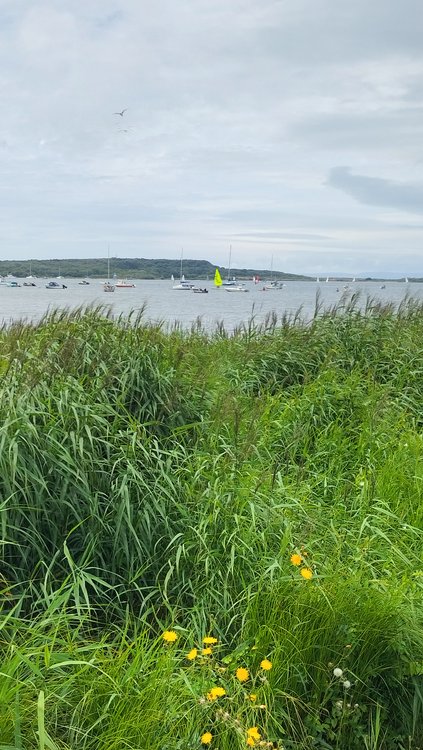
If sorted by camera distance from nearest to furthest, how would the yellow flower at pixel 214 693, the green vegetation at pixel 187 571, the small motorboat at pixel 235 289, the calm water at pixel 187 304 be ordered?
1. the yellow flower at pixel 214 693
2. the green vegetation at pixel 187 571
3. the calm water at pixel 187 304
4. the small motorboat at pixel 235 289

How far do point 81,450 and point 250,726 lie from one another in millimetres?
1689

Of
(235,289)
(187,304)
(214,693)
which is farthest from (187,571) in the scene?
(235,289)

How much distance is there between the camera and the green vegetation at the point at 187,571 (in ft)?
7.64

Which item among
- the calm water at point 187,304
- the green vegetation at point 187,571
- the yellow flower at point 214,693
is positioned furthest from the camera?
the calm water at point 187,304

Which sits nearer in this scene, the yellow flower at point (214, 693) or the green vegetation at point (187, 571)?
the yellow flower at point (214, 693)

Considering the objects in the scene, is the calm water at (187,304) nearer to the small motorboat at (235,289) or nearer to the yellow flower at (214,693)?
the yellow flower at (214,693)

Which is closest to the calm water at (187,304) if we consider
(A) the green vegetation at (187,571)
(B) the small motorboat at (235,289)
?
(A) the green vegetation at (187,571)

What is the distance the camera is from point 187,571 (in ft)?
10.8

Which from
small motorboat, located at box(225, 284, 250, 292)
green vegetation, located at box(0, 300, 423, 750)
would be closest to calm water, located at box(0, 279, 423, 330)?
green vegetation, located at box(0, 300, 423, 750)

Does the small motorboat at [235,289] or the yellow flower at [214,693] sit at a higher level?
the small motorboat at [235,289]

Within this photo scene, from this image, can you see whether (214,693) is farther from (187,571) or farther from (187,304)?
(187,304)

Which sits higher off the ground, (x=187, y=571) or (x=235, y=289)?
(x=235, y=289)

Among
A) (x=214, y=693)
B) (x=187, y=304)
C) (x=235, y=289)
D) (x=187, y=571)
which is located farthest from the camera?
(x=235, y=289)

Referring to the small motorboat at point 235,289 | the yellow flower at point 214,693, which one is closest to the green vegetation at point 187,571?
the yellow flower at point 214,693
